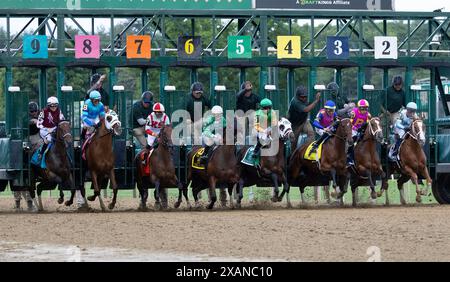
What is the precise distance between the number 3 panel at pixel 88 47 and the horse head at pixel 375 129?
5.39m

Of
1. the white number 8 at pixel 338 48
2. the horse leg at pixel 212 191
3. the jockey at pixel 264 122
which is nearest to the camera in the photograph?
the horse leg at pixel 212 191

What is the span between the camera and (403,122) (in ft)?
85.1

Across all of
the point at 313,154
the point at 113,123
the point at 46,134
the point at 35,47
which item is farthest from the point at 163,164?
the point at 35,47

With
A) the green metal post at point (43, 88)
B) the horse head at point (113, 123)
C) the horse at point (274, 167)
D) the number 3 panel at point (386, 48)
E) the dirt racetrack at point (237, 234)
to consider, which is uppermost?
the number 3 panel at point (386, 48)

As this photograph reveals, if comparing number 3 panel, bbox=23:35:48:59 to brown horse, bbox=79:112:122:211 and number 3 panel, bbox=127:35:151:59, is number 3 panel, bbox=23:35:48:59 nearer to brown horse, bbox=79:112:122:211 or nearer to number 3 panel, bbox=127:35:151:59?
number 3 panel, bbox=127:35:151:59

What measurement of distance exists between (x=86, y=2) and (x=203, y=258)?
14.9 metres

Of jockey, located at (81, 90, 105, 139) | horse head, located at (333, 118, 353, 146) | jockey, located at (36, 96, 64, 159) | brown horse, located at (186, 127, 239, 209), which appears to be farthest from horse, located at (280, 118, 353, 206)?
jockey, located at (36, 96, 64, 159)

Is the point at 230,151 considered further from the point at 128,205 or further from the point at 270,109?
the point at 128,205

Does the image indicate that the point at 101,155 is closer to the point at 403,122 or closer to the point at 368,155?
the point at 368,155

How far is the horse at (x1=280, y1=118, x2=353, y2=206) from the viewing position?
2505 cm

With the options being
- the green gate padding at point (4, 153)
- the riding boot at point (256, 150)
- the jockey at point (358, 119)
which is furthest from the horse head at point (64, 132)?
the jockey at point (358, 119)

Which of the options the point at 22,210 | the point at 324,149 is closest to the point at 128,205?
the point at 22,210

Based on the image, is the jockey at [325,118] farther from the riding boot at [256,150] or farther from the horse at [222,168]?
the horse at [222,168]

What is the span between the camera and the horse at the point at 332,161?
82.2ft
